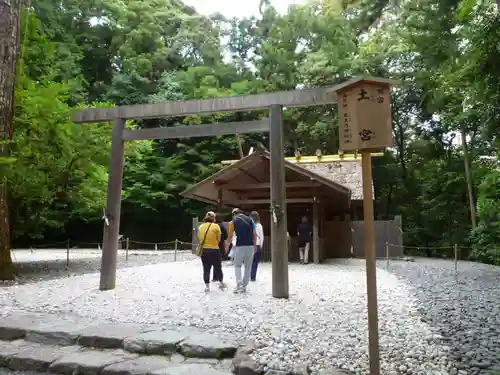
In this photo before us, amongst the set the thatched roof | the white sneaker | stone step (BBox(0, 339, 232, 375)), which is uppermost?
the thatched roof

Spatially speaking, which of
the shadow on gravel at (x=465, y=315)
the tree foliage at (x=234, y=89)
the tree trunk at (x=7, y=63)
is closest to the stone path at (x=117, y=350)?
the shadow on gravel at (x=465, y=315)

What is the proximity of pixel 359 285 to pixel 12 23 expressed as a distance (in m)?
9.17

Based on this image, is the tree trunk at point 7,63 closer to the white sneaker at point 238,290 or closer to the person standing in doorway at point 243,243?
the person standing in doorway at point 243,243

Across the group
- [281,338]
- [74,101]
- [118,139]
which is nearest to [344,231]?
[118,139]

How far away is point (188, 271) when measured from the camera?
440 inches

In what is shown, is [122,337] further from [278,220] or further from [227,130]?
[227,130]

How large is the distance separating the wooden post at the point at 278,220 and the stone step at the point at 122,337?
2.25m

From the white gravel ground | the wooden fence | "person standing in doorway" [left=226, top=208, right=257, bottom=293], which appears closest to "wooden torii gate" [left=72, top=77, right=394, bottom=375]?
"person standing in doorway" [left=226, top=208, right=257, bottom=293]

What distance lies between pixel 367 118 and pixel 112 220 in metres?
5.41

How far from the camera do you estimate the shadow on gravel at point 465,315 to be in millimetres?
3721

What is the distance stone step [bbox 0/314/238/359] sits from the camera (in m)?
3.99

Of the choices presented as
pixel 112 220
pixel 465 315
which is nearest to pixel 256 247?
pixel 112 220

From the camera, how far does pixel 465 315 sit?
18.3 ft

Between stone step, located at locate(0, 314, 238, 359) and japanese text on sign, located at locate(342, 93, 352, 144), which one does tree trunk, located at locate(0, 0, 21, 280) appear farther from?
japanese text on sign, located at locate(342, 93, 352, 144)
